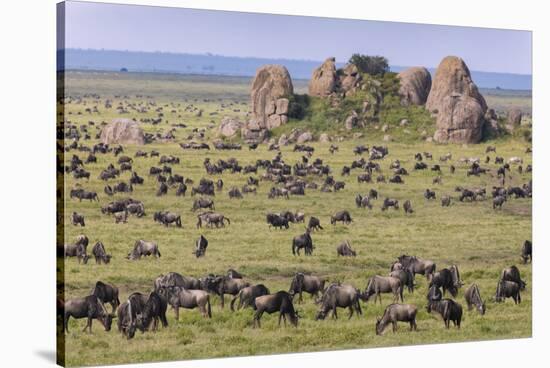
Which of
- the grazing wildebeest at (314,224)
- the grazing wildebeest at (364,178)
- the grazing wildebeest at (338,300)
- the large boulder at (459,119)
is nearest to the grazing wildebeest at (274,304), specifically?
the grazing wildebeest at (338,300)

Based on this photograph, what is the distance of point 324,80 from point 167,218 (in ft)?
14.1

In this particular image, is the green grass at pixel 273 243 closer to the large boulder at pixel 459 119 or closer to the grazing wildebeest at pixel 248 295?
the grazing wildebeest at pixel 248 295

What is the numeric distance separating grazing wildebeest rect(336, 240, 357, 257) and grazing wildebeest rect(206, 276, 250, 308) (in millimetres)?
2347

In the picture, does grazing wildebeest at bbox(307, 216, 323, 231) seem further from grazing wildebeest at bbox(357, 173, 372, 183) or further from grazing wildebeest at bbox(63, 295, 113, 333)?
grazing wildebeest at bbox(63, 295, 113, 333)

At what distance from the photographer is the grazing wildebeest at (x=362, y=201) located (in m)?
26.3

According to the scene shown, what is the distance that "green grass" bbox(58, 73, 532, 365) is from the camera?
23547mm

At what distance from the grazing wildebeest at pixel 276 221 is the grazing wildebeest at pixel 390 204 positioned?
2.20 meters

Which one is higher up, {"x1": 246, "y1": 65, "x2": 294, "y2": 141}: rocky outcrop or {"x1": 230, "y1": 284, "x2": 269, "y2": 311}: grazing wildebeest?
{"x1": 246, "y1": 65, "x2": 294, "y2": 141}: rocky outcrop

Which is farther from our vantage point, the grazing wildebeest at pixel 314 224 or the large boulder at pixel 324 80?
the large boulder at pixel 324 80

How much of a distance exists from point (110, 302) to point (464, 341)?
747cm

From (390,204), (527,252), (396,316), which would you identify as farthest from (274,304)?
(527,252)

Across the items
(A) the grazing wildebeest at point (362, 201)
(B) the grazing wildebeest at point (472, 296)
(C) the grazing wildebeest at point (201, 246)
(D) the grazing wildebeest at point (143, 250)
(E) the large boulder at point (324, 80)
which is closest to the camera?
(D) the grazing wildebeest at point (143, 250)

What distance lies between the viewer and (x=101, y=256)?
23484mm

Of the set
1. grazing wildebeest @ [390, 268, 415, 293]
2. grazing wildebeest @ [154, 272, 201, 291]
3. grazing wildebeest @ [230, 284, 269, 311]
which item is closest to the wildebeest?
grazing wildebeest @ [230, 284, 269, 311]
